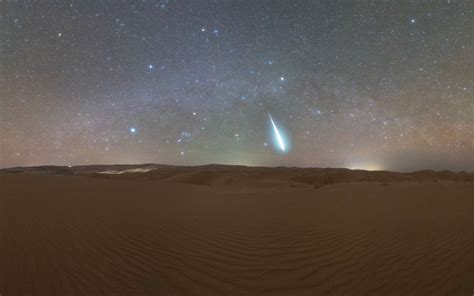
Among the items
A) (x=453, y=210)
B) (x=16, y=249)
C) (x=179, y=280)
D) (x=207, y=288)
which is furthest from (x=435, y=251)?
(x=16, y=249)

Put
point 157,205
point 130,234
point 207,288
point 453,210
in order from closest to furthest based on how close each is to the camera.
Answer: point 207,288, point 130,234, point 453,210, point 157,205

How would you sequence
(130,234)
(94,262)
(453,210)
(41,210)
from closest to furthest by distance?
1. (94,262)
2. (130,234)
3. (41,210)
4. (453,210)

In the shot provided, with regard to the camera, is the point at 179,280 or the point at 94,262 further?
the point at 94,262

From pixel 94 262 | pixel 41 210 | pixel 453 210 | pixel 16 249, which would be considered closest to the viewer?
pixel 94 262

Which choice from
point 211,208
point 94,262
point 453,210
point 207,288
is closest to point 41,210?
point 94,262

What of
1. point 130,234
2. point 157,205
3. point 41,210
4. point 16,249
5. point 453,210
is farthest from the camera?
point 157,205

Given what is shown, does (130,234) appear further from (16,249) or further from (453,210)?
(453,210)

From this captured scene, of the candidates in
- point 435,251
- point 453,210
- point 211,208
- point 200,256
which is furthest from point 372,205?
point 200,256

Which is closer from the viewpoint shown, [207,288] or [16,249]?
[207,288]

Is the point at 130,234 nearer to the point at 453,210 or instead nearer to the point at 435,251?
the point at 435,251
